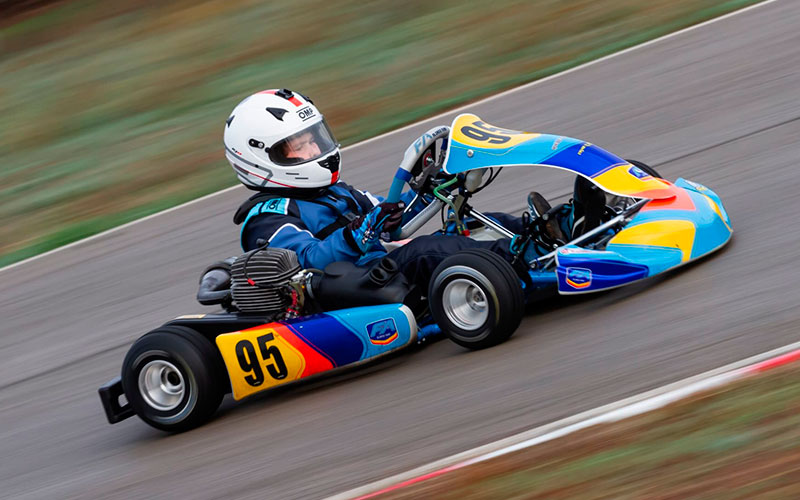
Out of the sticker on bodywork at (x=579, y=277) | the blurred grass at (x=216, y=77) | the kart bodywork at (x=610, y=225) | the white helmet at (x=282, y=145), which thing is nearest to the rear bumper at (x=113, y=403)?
the white helmet at (x=282, y=145)

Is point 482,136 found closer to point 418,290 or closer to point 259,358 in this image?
point 418,290

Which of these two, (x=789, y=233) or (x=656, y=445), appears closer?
(x=656, y=445)

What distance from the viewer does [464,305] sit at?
14.8 feet

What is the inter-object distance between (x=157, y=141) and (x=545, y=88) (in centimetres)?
375

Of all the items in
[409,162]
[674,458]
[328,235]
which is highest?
→ [409,162]

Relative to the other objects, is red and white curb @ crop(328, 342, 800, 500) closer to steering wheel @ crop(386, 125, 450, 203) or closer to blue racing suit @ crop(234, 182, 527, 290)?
blue racing suit @ crop(234, 182, 527, 290)

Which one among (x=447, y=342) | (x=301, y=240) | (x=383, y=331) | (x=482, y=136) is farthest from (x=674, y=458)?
(x=301, y=240)

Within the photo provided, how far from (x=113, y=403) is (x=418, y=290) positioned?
158cm

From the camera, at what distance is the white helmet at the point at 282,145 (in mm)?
5105

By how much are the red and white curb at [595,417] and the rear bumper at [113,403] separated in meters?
1.65

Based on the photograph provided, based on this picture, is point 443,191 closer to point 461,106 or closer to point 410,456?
point 410,456

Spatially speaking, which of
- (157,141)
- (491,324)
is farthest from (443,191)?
(157,141)

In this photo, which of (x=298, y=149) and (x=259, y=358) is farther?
(x=298, y=149)

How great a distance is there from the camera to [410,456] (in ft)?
12.8
